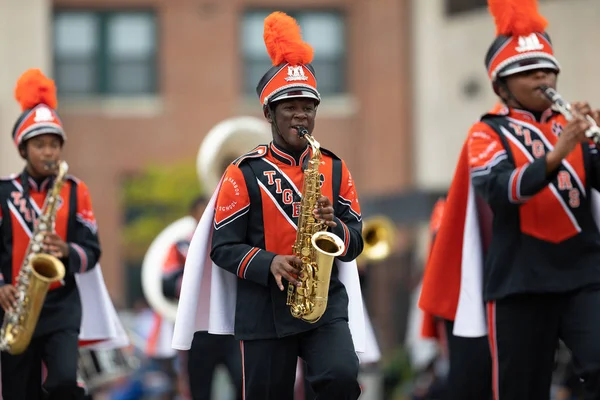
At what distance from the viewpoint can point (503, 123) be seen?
23.0ft

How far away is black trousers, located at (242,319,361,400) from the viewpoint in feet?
21.0

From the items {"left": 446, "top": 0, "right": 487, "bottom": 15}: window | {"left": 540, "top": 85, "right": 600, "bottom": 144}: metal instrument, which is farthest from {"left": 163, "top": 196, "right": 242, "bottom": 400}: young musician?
{"left": 446, "top": 0, "right": 487, "bottom": 15}: window

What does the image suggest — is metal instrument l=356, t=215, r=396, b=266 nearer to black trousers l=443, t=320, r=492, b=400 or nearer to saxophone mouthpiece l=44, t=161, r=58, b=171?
black trousers l=443, t=320, r=492, b=400

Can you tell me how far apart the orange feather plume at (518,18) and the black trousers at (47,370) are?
11.2 ft

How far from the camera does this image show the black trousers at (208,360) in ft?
35.2

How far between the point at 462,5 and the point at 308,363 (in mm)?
23883

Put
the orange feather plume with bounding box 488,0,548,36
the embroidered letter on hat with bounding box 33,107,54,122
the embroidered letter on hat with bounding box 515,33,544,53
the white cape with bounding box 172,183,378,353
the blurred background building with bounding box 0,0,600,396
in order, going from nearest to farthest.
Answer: the white cape with bounding box 172,183,378,353, the embroidered letter on hat with bounding box 515,33,544,53, the orange feather plume with bounding box 488,0,548,36, the embroidered letter on hat with bounding box 33,107,54,122, the blurred background building with bounding box 0,0,600,396

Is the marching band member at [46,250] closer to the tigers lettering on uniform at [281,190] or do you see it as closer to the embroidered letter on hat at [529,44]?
the tigers lettering on uniform at [281,190]

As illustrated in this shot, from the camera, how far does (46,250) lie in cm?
796

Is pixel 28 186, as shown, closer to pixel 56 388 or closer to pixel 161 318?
pixel 56 388

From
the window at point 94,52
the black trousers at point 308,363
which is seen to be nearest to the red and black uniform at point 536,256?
the black trousers at point 308,363

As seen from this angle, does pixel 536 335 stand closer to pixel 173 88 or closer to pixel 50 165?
pixel 50 165

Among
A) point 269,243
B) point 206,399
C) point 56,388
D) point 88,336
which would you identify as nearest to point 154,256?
point 206,399

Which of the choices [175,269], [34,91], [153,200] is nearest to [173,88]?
[153,200]
